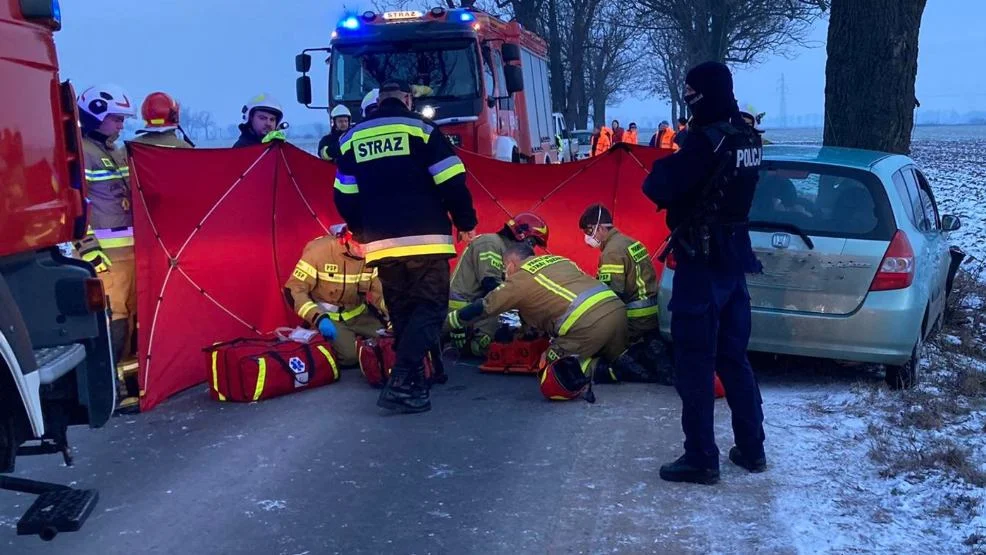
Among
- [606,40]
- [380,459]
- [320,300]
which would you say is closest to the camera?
[380,459]

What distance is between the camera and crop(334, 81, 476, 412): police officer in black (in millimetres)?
6031

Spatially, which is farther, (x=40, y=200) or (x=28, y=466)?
(x=28, y=466)

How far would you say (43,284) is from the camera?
380cm

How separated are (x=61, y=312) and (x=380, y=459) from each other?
77.1 inches

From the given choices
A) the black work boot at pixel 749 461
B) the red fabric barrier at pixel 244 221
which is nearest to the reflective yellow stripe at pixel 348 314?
the red fabric barrier at pixel 244 221

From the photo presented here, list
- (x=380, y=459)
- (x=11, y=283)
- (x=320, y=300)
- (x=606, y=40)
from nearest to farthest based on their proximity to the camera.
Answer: (x=11, y=283) < (x=380, y=459) < (x=320, y=300) < (x=606, y=40)

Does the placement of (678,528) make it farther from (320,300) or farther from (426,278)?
(320,300)

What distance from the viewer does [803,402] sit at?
615 centimetres

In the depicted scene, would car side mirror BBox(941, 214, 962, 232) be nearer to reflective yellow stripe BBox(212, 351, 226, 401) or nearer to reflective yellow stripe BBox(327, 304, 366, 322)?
reflective yellow stripe BBox(327, 304, 366, 322)

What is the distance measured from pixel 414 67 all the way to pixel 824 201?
6810mm

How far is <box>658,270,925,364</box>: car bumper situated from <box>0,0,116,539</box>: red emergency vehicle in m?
3.99

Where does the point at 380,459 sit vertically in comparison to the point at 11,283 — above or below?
below

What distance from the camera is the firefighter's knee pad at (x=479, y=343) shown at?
759 centimetres

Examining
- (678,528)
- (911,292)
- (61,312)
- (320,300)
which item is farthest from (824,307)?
(61,312)
